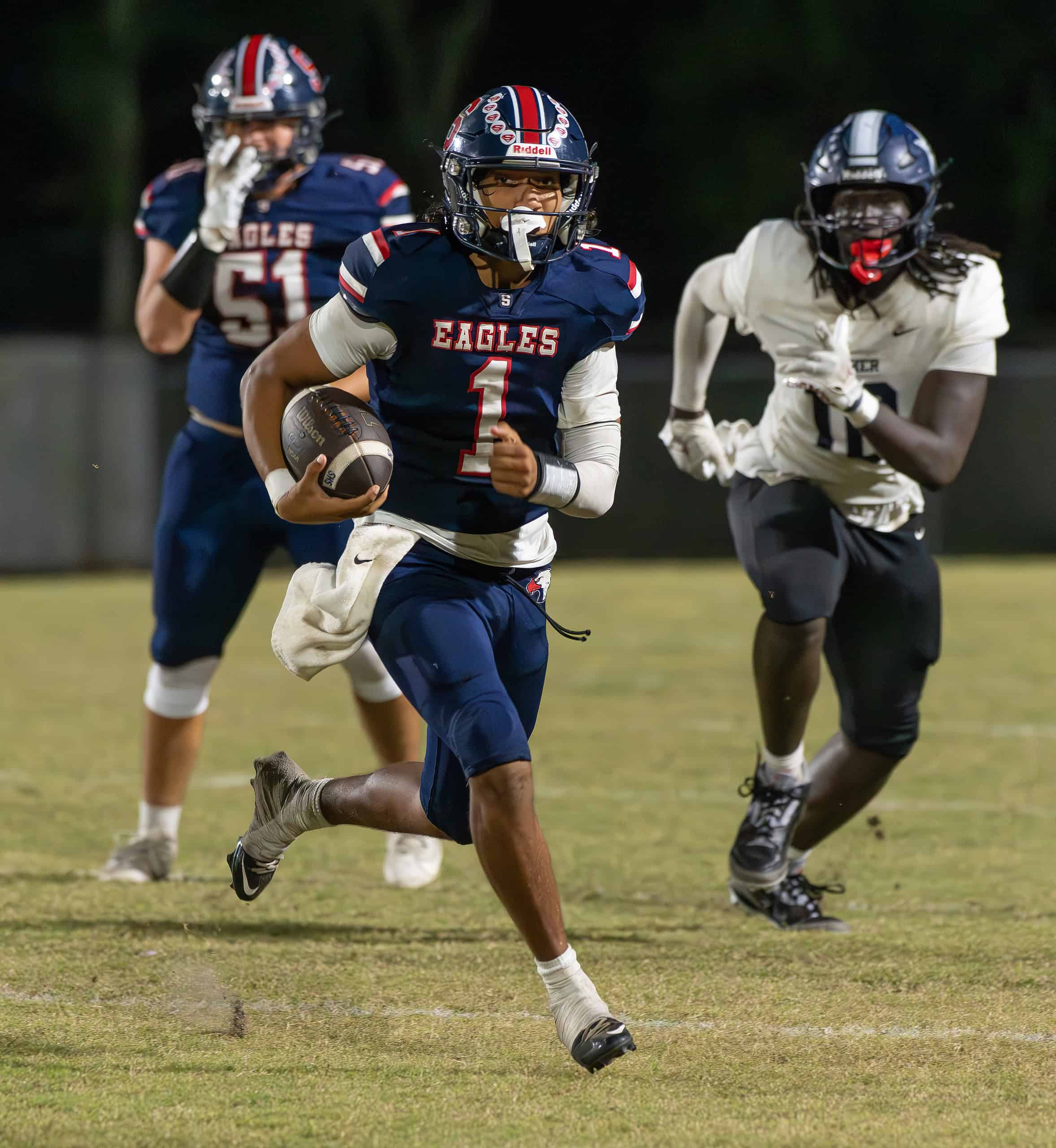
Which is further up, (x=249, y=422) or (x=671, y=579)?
(x=249, y=422)

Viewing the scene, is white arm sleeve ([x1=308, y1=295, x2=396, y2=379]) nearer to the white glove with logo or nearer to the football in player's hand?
the football in player's hand

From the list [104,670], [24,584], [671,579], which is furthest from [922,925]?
[24,584]

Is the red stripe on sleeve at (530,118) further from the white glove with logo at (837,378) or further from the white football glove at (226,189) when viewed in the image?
the white football glove at (226,189)

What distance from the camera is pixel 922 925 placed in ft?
14.6

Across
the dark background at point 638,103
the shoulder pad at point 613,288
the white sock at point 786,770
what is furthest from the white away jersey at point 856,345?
the dark background at point 638,103

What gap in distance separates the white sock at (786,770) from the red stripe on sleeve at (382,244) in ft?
5.54

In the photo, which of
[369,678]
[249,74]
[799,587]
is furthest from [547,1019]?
[249,74]

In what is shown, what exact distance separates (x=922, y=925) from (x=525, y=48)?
60.8 ft

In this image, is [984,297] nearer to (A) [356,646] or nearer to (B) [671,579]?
(A) [356,646]

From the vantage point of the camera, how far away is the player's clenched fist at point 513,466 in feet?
11.0

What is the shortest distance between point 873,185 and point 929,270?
24cm

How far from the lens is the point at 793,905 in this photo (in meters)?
4.50

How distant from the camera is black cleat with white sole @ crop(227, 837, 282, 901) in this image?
13.0ft

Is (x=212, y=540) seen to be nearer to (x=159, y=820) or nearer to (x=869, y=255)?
(x=159, y=820)
